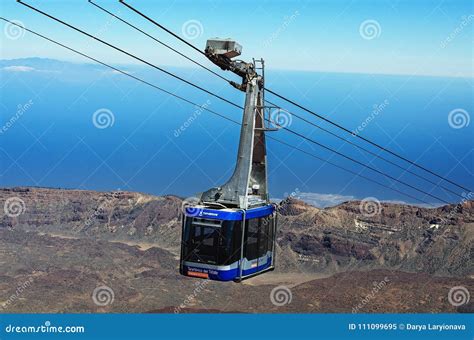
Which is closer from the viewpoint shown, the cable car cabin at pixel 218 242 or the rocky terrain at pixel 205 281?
the cable car cabin at pixel 218 242

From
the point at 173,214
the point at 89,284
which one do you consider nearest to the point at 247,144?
the point at 89,284

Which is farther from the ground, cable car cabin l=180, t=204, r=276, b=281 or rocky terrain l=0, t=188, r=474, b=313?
cable car cabin l=180, t=204, r=276, b=281

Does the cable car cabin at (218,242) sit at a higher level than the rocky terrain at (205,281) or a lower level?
higher

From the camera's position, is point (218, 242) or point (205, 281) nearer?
point (218, 242)

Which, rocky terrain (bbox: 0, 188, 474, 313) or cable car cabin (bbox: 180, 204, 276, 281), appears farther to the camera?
rocky terrain (bbox: 0, 188, 474, 313)
